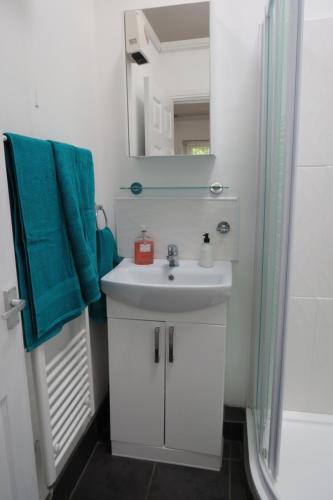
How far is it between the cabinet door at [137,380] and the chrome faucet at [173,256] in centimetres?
32

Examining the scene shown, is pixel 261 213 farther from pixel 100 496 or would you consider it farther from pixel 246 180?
pixel 100 496

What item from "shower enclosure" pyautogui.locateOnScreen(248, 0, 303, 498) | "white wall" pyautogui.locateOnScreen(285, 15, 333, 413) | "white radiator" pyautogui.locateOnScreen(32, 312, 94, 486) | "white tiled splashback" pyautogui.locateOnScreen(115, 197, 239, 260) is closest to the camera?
"shower enclosure" pyautogui.locateOnScreen(248, 0, 303, 498)

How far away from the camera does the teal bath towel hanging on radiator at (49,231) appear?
3.27 feet

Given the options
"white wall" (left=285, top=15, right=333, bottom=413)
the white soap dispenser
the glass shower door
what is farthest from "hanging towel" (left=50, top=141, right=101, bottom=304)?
"white wall" (left=285, top=15, right=333, bottom=413)

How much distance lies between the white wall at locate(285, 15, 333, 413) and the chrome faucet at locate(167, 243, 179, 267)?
554 mm

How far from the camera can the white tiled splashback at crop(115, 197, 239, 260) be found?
5.53 feet

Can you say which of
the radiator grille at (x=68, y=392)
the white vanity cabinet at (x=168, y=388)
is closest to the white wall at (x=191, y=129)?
the white vanity cabinet at (x=168, y=388)

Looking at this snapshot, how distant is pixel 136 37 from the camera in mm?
1561

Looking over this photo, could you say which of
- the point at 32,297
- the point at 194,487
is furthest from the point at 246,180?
the point at 194,487

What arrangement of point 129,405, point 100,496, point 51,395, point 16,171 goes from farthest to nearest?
point 129,405 < point 100,496 < point 51,395 < point 16,171

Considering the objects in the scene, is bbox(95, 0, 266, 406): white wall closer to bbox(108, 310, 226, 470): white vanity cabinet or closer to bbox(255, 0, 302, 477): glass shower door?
bbox(255, 0, 302, 477): glass shower door

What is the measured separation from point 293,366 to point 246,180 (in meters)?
Result: 0.98

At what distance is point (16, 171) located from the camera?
3.18 ft

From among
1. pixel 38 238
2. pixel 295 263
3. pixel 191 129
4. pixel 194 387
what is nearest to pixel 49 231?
pixel 38 238
